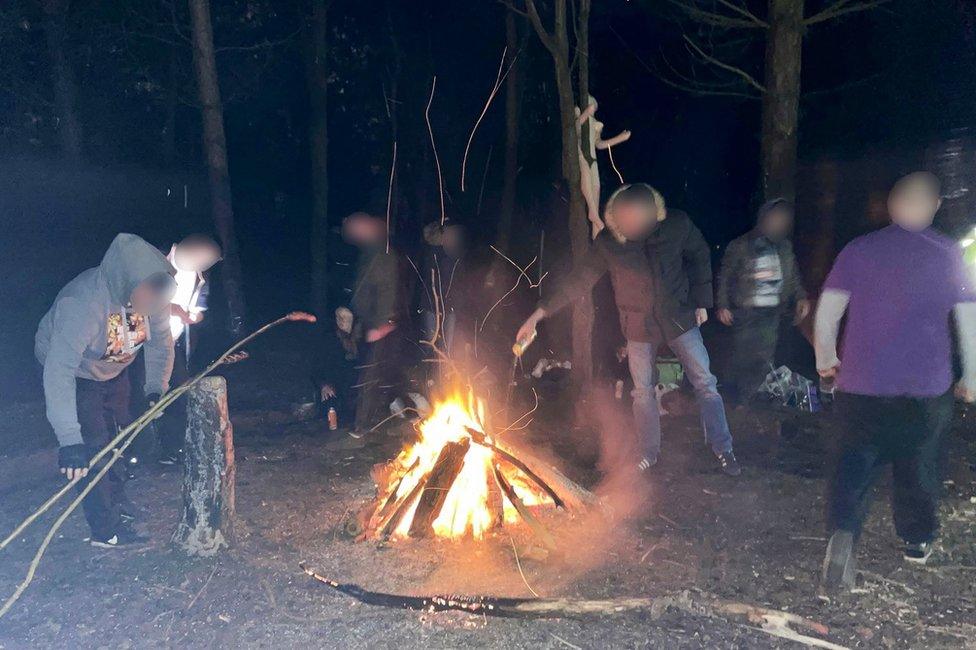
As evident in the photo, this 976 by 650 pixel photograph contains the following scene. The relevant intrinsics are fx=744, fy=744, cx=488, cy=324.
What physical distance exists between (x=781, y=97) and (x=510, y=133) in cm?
484

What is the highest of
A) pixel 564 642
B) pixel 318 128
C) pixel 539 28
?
pixel 539 28

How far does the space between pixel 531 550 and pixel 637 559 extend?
66 cm

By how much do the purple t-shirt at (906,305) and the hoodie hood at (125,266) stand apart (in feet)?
13.8

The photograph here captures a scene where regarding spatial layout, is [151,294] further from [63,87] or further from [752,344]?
[63,87]

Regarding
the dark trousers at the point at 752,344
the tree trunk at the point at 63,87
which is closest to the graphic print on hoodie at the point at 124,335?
the dark trousers at the point at 752,344

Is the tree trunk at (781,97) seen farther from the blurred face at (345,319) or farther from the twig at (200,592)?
the twig at (200,592)

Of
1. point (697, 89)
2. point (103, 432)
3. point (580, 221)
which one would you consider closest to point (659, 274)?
point (580, 221)

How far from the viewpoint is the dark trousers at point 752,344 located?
679cm

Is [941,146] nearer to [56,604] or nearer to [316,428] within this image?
[316,428]

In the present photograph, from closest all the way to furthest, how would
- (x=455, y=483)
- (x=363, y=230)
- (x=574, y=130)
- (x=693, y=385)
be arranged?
1. (x=455, y=483)
2. (x=693, y=385)
3. (x=574, y=130)
4. (x=363, y=230)

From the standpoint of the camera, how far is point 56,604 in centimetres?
428

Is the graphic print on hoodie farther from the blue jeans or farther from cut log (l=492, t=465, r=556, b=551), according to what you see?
the blue jeans

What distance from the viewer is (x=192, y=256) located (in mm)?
6184

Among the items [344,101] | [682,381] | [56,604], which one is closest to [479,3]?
[344,101]
